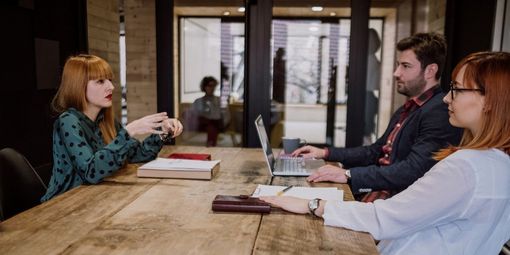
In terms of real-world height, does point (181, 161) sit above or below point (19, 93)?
below

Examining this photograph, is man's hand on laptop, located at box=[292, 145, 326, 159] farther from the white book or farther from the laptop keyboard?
the white book

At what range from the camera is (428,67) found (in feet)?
7.40

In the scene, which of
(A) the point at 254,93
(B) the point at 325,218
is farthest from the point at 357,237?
(A) the point at 254,93

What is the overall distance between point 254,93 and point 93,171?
2455mm

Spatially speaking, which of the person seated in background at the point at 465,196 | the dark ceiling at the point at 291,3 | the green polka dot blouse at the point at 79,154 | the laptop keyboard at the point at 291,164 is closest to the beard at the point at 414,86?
the laptop keyboard at the point at 291,164

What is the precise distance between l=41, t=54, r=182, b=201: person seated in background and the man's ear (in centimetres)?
131

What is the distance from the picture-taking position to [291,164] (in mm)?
Answer: 2197

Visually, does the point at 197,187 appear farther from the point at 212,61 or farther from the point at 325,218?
the point at 212,61

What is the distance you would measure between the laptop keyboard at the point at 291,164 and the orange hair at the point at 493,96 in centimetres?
94

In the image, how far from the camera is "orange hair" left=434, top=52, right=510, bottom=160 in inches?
46.7

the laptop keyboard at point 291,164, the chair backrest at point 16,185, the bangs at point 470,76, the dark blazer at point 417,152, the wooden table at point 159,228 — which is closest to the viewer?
the wooden table at point 159,228

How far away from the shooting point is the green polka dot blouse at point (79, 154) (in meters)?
1.77

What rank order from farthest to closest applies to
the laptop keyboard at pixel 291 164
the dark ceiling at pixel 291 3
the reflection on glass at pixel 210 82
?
the reflection on glass at pixel 210 82 < the dark ceiling at pixel 291 3 < the laptop keyboard at pixel 291 164

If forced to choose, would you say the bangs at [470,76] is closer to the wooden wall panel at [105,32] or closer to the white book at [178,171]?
the white book at [178,171]
